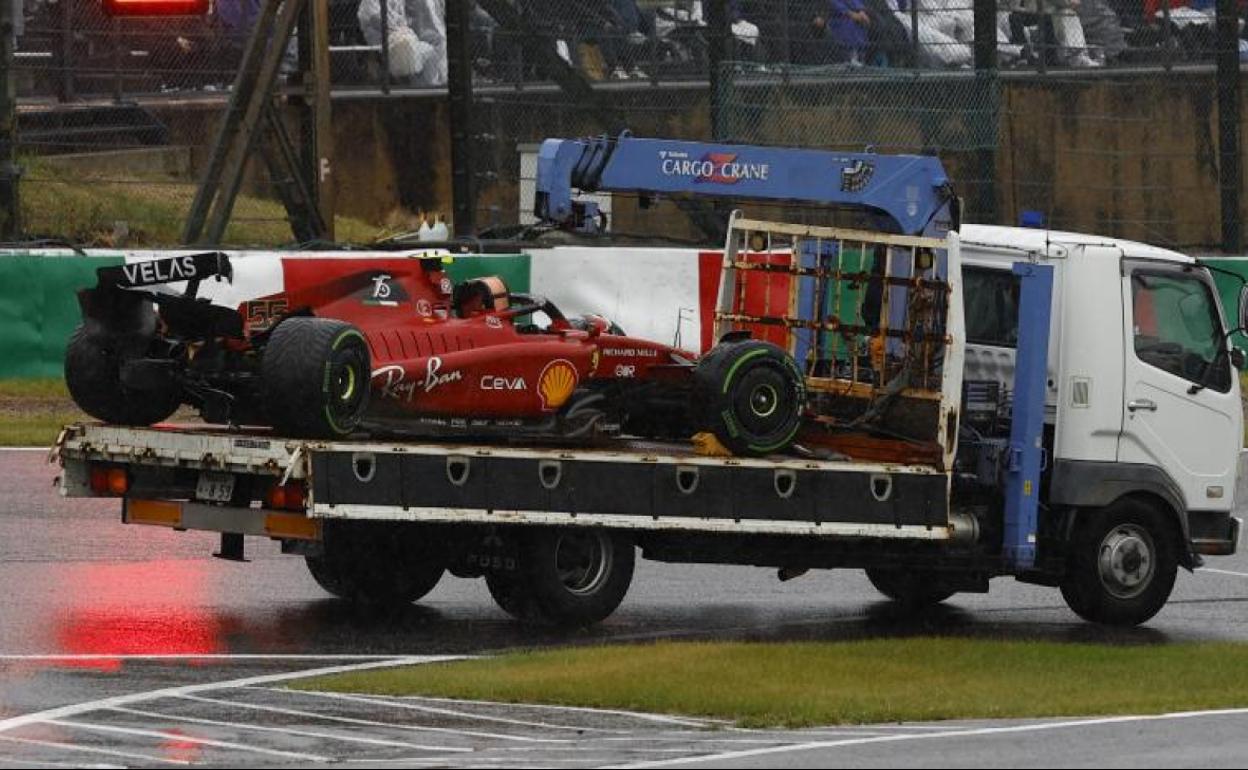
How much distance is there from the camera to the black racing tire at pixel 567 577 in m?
14.2

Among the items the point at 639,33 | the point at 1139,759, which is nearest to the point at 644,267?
the point at 639,33

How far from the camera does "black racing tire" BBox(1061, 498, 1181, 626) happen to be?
15.1 m

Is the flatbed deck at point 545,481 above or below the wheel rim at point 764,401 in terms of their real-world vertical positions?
below

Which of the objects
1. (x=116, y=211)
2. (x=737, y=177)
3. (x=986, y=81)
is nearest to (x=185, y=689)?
(x=737, y=177)

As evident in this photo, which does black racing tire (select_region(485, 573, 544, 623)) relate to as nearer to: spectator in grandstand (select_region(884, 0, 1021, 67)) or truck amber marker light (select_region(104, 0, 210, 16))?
truck amber marker light (select_region(104, 0, 210, 16))

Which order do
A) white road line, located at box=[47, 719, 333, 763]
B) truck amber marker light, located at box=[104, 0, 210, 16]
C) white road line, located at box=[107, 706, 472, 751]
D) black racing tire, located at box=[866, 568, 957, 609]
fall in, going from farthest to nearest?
truck amber marker light, located at box=[104, 0, 210, 16] < black racing tire, located at box=[866, 568, 957, 609] < white road line, located at box=[107, 706, 472, 751] < white road line, located at box=[47, 719, 333, 763]

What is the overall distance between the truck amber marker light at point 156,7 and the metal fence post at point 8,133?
155 inches

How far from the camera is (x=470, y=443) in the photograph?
14.4m

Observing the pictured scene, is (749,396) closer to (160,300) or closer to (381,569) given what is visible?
(381,569)

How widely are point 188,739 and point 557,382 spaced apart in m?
4.55

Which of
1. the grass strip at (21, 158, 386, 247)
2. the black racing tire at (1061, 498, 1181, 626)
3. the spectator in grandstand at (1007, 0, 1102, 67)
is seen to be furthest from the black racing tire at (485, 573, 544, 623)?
the spectator in grandstand at (1007, 0, 1102, 67)

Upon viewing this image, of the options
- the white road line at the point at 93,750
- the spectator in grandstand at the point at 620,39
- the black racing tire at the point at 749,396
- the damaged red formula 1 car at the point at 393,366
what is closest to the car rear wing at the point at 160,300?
the damaged red formula 1 car at the point at 393,366

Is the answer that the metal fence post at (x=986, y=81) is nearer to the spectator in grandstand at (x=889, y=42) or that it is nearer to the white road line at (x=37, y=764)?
the spectator in grandstand at (x=889, y=42)

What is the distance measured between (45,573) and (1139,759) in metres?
7.50
